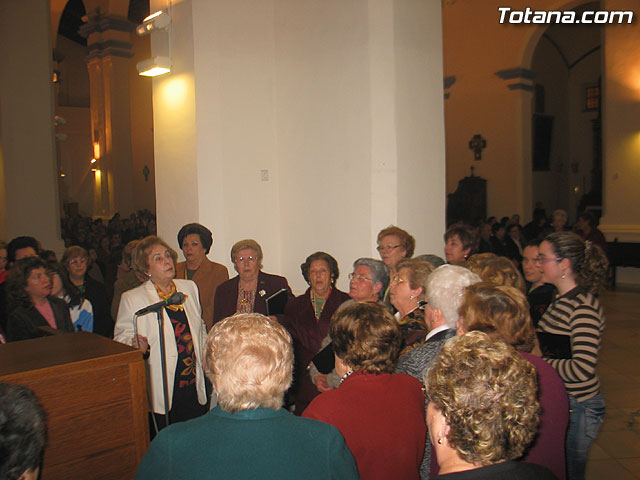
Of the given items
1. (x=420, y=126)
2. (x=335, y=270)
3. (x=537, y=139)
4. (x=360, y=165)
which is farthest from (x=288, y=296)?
(x=537, y=139)

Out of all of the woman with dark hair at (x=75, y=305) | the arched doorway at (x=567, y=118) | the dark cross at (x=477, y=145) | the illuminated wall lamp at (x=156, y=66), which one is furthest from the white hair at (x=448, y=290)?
the arched doorway at (x=567, y=118)

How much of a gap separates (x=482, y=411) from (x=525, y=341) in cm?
90

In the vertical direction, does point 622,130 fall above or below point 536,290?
above

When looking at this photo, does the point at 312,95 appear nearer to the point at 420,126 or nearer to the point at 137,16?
the point at 420,126

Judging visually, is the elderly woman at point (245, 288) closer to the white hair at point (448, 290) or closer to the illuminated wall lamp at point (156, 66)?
the white hair at point (448, 290)

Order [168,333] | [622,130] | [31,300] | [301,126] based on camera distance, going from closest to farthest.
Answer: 1. [168,333]
2. [31,300]
3. [301,126]
4. [622,130]

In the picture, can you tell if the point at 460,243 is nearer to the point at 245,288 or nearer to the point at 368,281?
the point at 368,281

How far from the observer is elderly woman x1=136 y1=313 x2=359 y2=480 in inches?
56.1

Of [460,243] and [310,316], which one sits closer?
[310,316]

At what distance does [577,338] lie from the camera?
2.71 metres

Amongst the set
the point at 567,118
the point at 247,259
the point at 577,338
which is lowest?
the point at 577,338

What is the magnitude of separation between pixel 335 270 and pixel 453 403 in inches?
104

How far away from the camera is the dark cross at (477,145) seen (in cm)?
1515

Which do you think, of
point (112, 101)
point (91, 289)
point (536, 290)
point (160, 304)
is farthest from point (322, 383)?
point (112, 101)
